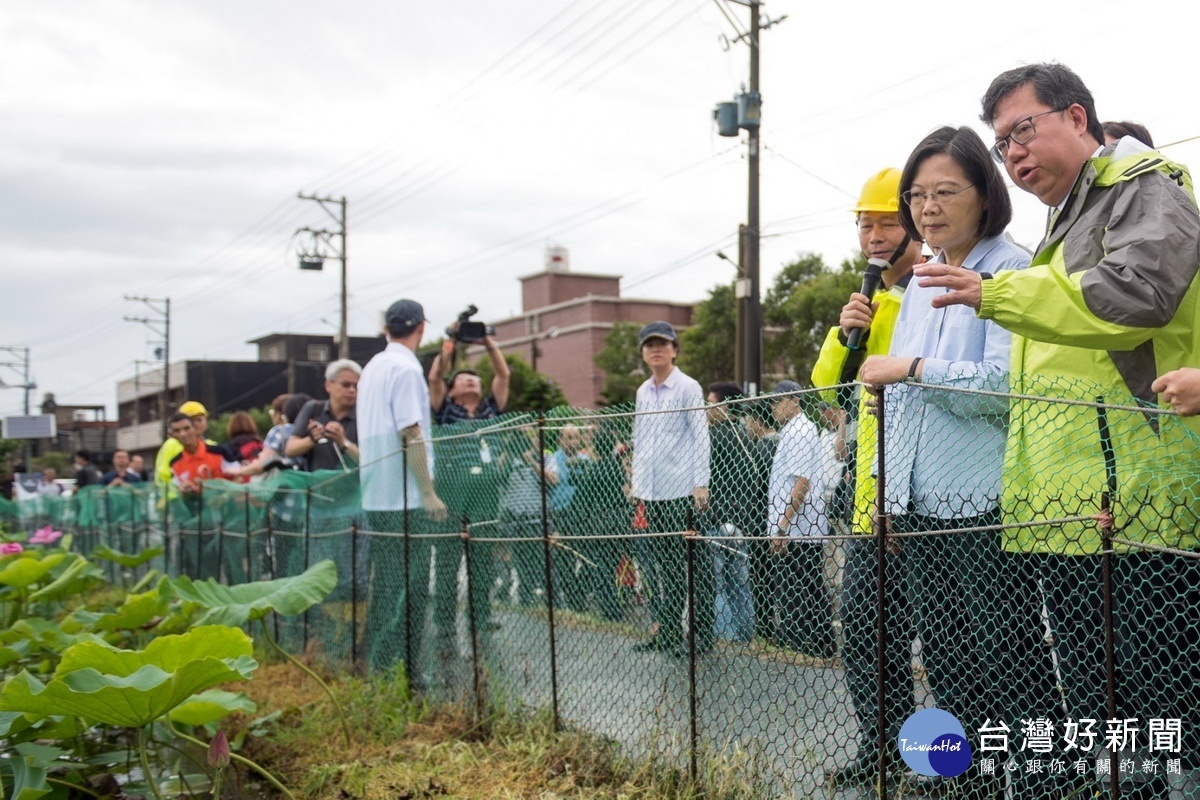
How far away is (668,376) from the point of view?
5676mm

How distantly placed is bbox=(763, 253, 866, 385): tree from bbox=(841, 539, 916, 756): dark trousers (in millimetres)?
21976

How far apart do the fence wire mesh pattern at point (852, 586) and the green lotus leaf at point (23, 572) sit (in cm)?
208

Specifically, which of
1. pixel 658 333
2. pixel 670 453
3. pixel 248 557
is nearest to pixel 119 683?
pixel 670 453

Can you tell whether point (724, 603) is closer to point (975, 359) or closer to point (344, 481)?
point (975, 359)

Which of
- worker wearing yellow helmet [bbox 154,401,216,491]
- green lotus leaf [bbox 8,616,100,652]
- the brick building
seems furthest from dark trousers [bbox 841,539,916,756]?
the brick building

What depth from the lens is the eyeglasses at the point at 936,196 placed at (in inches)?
120

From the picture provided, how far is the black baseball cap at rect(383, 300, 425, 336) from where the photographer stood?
571 centimetres

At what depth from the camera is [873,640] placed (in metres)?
2.92

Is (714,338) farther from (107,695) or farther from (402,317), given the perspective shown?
(107,695)

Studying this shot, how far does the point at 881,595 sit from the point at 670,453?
1045mm

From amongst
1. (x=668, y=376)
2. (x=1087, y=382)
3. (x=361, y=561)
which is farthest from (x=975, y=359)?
(x=361, y=561)

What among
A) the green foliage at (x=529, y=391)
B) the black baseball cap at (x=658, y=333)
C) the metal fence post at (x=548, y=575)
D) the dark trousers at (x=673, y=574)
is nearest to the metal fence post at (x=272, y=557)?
the black baseball cap at (x=658, y=333)

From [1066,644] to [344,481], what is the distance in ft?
13.8

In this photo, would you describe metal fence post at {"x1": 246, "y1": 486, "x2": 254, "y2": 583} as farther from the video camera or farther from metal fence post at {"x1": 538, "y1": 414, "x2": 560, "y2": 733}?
metal fence post at {"x1": 538, "y1": 414, "x2": 560, "y2": 733}
